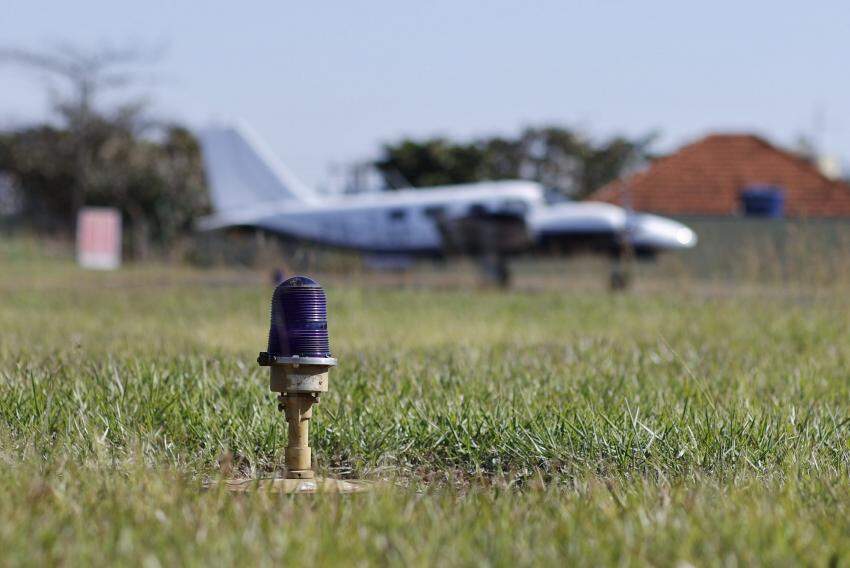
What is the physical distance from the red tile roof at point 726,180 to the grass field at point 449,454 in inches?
1130

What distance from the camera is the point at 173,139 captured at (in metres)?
43.1

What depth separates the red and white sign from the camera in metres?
33.9

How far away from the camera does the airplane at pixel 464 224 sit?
902 inches

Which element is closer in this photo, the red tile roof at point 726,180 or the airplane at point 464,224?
the airplane at point 464,224

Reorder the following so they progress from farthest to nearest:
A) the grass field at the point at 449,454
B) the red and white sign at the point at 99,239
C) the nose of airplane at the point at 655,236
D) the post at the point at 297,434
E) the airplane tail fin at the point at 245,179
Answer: the red and white sign at the point at 99,239, the airplane tail fin at the point at 245,179, the nose of airplane at the point at 655,236, the post at the point at 297,434, the grass field at the point at 449,454

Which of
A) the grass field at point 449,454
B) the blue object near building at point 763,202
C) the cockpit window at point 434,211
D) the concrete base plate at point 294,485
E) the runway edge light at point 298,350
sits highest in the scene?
Answer: the blue object near building at point 763,202

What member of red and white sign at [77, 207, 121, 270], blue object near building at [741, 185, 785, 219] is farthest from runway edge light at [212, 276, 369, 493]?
blue object near building at [741, 185, 785, 219]

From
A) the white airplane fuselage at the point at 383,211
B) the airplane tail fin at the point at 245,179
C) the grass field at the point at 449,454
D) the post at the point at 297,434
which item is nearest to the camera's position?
the grass field at the point at 449,454

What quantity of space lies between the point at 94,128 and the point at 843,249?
36.9m

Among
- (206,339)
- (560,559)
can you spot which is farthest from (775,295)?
(560,559)

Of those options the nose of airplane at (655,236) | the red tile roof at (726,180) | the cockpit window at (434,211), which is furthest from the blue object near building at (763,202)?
the cockpit window at (434,211)

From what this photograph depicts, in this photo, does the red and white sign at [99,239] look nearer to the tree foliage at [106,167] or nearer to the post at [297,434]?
the tree foliage at [106,167]

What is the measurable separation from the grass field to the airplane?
15253mm

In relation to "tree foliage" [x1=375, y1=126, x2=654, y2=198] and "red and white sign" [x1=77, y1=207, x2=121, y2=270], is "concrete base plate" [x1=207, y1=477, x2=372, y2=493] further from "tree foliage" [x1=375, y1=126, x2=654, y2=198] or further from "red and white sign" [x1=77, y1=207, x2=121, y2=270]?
"tree foliage" [x1=375, y1=126, x2=654, y2=198]
